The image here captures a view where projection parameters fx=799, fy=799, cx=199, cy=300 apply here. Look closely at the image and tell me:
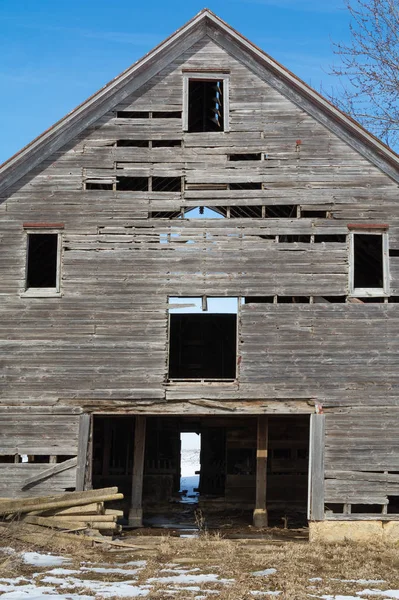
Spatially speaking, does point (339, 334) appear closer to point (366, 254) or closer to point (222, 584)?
point (366, 254)

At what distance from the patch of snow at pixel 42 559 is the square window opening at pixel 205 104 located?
407 inches

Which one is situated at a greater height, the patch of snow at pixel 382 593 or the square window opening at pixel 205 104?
the square window opening at pixel 205 104

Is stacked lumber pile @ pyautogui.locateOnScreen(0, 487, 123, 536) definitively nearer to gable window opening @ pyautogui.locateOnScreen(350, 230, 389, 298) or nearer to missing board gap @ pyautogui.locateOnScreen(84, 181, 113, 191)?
missing board gap @ pyautogui.locateOnScreen(84, 181, 113, 191)

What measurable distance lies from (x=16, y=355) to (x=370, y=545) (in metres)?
8.55

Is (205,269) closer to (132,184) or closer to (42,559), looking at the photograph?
(132,184)

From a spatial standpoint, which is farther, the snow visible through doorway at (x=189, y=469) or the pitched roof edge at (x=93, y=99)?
the snow visible through doorway at (x=189, y=469)

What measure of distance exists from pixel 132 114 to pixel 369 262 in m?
7.26

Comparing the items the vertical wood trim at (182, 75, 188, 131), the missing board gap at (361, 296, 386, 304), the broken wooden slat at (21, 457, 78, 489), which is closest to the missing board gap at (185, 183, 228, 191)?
the vertical wood trim at (182, 75, 188, 131)

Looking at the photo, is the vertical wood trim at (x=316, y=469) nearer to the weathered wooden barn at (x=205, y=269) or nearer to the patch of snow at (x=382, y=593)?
the weathered wooden barn at (x=205, y=269)

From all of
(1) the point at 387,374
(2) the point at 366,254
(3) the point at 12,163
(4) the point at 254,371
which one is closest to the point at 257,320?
(4) the point at 254,371

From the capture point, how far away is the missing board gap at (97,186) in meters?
18.3

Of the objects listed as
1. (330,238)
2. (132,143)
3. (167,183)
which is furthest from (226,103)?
(330,238)

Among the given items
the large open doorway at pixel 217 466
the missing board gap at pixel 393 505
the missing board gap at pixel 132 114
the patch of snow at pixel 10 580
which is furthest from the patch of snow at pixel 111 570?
the missing board gap at pixel 132 114

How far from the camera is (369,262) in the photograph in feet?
68.8
